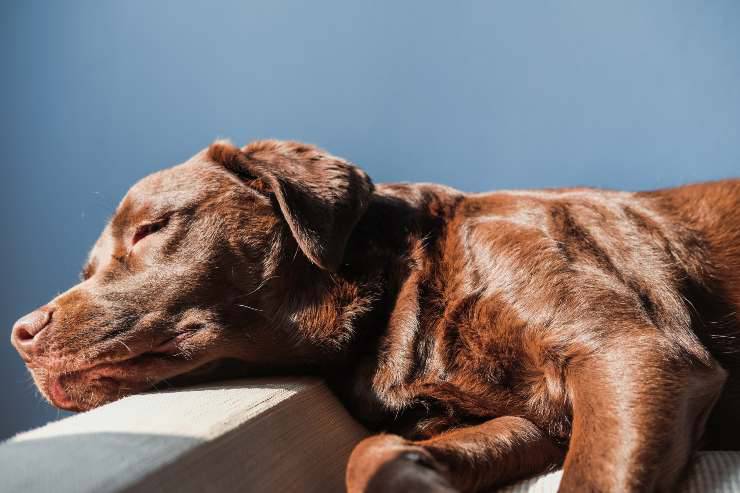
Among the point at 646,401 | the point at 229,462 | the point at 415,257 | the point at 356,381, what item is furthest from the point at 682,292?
the point at 229,462

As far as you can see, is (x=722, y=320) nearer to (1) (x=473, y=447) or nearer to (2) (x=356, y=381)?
(1) (x=473, y=447)

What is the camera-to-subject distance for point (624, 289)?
1925mm

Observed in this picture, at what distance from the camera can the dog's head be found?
6.89 ft

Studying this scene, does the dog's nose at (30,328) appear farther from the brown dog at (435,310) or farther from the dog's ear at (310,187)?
the dog's ear at (310,187)

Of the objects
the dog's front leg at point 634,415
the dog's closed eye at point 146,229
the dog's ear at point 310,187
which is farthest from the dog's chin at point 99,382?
the dog's front leg at point 634,415

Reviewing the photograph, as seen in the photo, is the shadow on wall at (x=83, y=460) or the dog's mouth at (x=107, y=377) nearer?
the shadow on wall at (x=83, y=460)

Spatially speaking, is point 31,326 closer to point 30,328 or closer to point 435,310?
point 30,328

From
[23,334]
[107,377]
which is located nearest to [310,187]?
[107,377]

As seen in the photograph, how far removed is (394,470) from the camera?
148cm

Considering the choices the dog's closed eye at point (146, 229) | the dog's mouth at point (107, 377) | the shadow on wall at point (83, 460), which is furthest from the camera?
the dog's closed eye at point (146, 229)

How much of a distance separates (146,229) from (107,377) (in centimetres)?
50

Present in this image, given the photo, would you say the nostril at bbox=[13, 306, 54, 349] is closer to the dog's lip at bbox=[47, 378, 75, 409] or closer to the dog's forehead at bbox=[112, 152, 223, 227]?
the dog's lip at bbox=[47, 378, 75, 409]

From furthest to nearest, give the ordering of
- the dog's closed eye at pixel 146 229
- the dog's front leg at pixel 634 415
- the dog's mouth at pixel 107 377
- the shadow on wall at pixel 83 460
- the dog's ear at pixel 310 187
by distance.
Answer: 1. the dog's closed eye at pixel 146 229
2. the dog's ear at pixel 310 187
3. the dog's mouth at pixel 107 377
4. the dog's front leg at pixel 634 415
5. the shadow on wall at pixel 83 460

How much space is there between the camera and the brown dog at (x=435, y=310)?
176cm
